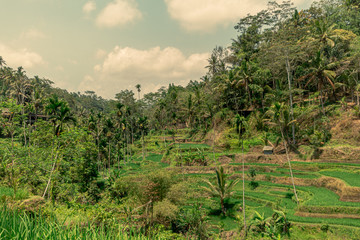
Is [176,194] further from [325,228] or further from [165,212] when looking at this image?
[325,228]

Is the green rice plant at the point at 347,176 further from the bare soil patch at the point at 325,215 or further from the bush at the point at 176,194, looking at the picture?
the bush at the point at 176,194

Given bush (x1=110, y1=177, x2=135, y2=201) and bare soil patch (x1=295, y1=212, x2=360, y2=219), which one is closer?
bare soil patch (x1=295, y1=212, x2=360, y2=219)

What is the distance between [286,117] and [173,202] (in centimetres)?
1956

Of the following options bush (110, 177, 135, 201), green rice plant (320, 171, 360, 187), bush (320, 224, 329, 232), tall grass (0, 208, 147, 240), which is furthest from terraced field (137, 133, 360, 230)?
tall grass (0, 208, 147, 240)

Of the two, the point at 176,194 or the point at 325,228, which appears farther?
the point at 176,194

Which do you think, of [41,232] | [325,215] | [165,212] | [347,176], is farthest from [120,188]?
[347,176]

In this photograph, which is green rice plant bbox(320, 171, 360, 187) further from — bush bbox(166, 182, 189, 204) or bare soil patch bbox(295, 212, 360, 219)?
bush bbox(166, 182, 189, 204)

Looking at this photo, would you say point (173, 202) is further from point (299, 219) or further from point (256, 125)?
point (256, 125)

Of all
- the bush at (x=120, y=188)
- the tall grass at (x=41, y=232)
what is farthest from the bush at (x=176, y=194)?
the tall grass at (x=41, y=232)

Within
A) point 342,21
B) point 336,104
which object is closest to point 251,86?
point 336,104

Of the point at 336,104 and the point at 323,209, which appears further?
the point at 336,104

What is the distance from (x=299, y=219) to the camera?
14664mm

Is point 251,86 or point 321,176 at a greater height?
point 251,86

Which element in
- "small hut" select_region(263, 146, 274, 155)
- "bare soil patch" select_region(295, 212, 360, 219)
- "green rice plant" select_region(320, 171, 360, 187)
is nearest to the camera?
"bare soil patch" select_region(295, 212, 360, 219)
